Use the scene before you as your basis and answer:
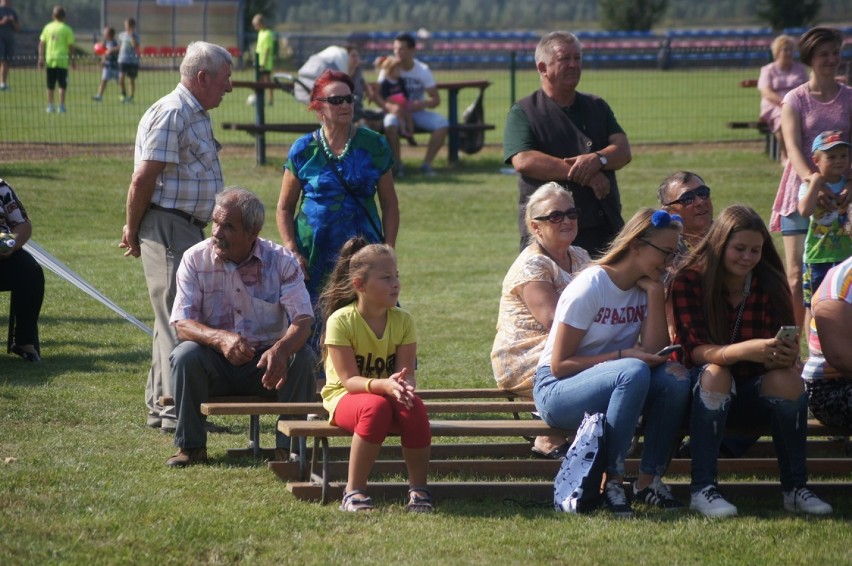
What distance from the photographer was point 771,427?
5.22m

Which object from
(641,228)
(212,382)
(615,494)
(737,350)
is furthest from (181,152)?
(737,350)

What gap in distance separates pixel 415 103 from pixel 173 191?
1137 cm

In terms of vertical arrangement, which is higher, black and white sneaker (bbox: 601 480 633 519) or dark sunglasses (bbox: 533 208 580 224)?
dark sunglasses (bbox: 533 208 580 224)

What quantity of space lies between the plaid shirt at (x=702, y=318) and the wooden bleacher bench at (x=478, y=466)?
32 cm

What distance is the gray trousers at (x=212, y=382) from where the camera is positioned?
18.8 ft

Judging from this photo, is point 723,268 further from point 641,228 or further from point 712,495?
point 712,495

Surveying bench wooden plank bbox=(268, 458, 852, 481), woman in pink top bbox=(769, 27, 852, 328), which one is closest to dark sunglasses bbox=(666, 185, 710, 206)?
bench wooden plank bbox=(268, 458, 852, 481)

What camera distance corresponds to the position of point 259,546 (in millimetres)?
4555

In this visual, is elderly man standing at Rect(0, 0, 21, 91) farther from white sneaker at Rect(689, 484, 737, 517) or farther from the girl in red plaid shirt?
white sneaker at Rect(689, 484, 737, 517)

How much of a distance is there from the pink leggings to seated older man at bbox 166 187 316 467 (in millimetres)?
777

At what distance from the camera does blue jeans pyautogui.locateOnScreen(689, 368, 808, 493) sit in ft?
16.8

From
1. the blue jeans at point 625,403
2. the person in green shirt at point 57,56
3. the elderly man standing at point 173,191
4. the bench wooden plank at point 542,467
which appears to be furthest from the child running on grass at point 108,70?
the blue jeans at point 625,403

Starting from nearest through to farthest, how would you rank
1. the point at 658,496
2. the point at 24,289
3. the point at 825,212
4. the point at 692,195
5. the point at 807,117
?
the point at 658,496 < the point at 692,195 < the point at 825,212 < the point at 807,117 < the point at 24,289

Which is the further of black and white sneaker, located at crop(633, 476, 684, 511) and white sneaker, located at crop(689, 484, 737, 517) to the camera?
black and white sneaker, located at crop(633, 476, 684, 511)
